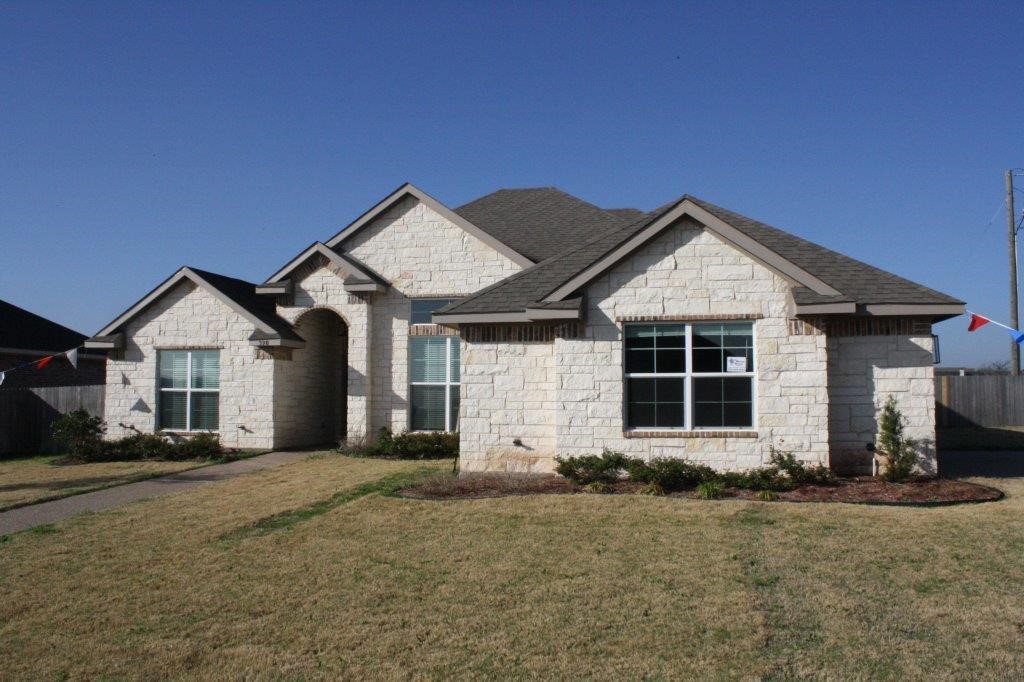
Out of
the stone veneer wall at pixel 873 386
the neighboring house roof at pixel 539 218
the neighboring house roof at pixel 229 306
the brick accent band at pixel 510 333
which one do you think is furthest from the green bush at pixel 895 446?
the neighboring house roof at pixel 229 306

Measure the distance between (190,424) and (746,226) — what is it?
13984mm

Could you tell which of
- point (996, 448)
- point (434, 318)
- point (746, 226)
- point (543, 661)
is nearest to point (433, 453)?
point (434, 318)

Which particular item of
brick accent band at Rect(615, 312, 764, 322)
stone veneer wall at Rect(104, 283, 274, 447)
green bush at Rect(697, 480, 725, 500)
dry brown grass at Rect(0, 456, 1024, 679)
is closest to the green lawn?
brick accent band at Rect(615, 312, 764, 322)

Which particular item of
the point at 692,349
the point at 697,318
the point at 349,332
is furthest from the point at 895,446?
the point at 349,332

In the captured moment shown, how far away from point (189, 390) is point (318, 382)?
323cm

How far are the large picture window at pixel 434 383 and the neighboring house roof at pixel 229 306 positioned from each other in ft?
10.1

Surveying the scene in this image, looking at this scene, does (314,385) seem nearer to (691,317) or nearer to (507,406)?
(507,406)

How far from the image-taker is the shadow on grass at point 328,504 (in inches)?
387

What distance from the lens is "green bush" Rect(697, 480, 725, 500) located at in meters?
11.1

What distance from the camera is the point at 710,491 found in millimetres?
11156

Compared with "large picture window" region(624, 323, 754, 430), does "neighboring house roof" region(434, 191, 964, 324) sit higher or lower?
higher

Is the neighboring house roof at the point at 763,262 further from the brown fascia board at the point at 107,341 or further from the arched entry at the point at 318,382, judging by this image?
the brown fascia board at the point at 107,341

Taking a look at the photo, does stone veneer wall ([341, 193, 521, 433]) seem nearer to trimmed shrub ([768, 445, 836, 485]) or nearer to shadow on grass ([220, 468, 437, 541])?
shadow on grass ([220, 468, 437, 541])

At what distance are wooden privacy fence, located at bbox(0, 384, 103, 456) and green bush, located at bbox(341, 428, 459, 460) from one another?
8.53m
